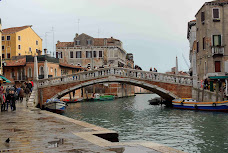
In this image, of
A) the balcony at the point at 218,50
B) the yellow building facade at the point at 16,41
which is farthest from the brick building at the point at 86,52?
the balcony at the point at 218,50

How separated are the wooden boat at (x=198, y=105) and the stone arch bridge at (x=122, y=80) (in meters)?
0.64

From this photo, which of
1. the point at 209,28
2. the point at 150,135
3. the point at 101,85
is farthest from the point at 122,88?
the point at 150,135

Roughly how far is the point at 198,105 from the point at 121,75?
5.76 meters

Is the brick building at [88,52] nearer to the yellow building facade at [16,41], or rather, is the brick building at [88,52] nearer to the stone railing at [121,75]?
the yellow building facade at [16,41]

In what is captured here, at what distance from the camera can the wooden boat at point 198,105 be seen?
1992cm

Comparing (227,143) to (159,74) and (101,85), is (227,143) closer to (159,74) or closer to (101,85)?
(159,74)

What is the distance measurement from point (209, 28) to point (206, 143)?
60.5ft

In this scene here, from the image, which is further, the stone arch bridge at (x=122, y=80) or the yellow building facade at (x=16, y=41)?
the yellow building facade at (x=16, y=41)

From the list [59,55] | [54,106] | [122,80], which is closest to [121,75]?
[122,80]

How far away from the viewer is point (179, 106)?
902 inches

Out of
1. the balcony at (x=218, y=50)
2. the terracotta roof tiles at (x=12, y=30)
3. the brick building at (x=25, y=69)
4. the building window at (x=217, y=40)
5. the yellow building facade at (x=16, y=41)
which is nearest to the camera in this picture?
the balcony at (x=218, y=50)

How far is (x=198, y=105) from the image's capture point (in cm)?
2148

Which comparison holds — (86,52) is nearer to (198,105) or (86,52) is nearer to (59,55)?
(59,55)

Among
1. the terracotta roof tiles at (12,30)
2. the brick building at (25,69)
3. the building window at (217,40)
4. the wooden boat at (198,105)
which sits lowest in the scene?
the wooden boat at (198,105)
